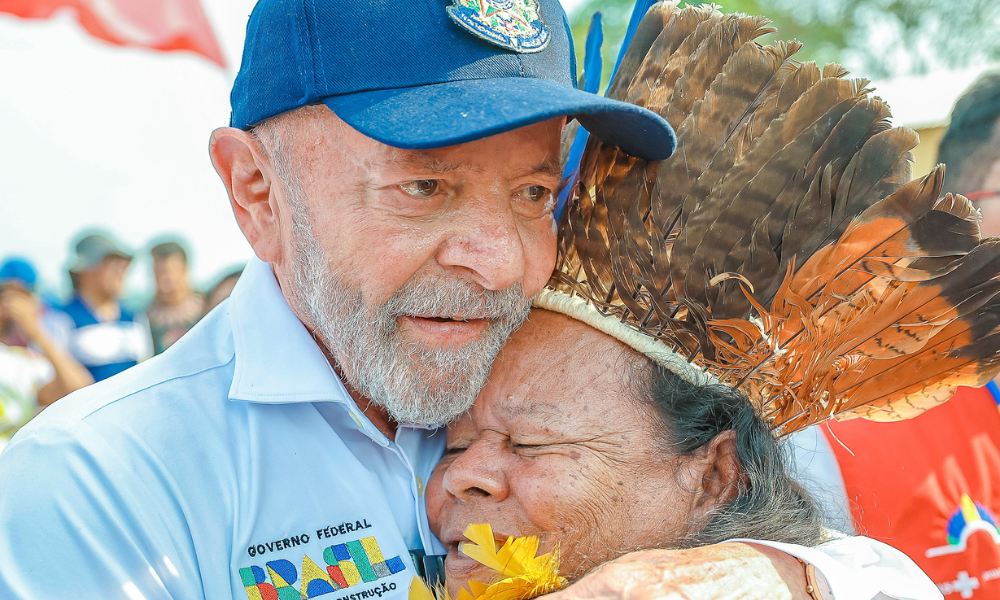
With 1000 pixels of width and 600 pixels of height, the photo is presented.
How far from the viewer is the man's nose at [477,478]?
1.80m

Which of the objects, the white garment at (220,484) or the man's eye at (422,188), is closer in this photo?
the white garment at (220,484)

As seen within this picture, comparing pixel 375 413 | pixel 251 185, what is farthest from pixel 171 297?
pixel 375 413

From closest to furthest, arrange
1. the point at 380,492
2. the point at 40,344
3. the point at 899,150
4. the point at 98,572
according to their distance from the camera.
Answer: the point at 98,572
the point at 899,150
the point at 380,492
the point at 40,344

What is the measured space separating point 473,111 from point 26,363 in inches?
214

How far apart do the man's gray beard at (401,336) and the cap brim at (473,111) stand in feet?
1.04

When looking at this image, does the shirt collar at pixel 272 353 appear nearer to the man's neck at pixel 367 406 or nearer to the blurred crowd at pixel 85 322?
the man's neck at pixel 367 406

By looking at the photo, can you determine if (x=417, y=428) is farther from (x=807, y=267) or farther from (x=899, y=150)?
(x=899, y=150)

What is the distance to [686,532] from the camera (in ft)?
5.67

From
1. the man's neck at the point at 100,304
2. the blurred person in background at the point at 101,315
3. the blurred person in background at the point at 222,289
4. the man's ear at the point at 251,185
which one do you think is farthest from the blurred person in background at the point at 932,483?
the man's neck at the point at 100,304

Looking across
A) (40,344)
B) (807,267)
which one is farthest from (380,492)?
(40,344)

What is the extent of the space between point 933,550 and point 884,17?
2411 cm

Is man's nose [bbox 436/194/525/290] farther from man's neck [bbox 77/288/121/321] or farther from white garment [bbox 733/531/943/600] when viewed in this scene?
man's neck [bbox 77/288/121/321]

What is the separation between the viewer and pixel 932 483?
2.81m

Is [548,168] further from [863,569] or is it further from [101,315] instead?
[101,315]
